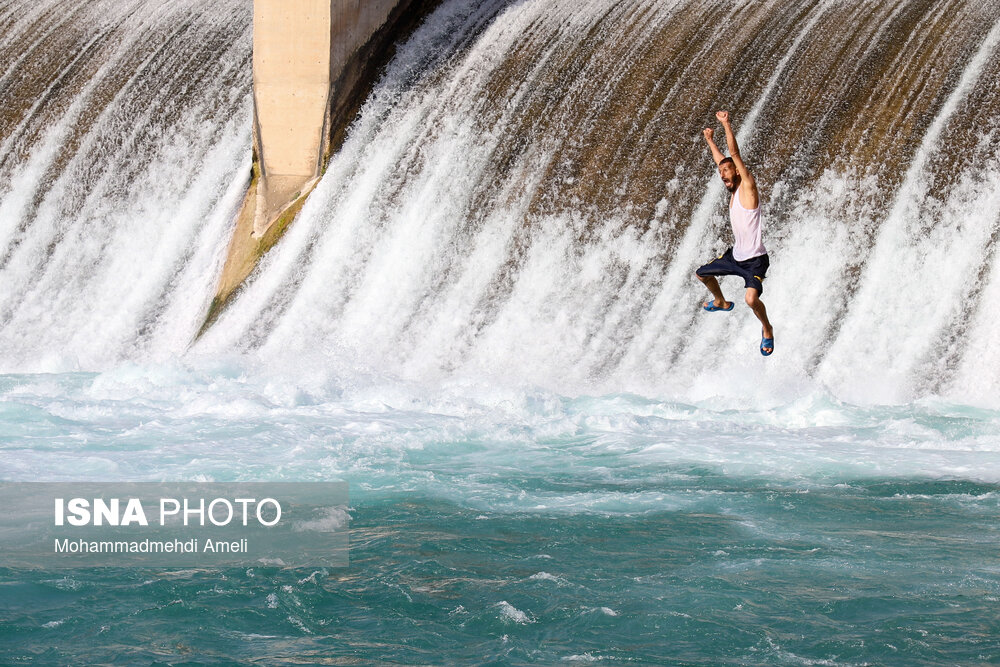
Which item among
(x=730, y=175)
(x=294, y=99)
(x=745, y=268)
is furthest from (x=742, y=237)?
(x=294, y=99)

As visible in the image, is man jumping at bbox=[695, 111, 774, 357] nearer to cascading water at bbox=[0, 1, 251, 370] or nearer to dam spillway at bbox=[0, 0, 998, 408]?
dam spillway at bbox=[0, 0, 998, 408]

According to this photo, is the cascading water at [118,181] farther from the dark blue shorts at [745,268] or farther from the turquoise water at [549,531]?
the dark blue shorts at [745,268]

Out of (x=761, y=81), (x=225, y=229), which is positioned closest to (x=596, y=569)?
(x=761, y=81)

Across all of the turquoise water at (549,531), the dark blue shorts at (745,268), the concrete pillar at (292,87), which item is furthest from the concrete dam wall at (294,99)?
the dark blue shorts at (745,268)

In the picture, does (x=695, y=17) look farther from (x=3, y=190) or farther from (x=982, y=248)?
(x=3, y=190)

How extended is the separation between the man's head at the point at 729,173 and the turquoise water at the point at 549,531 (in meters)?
1.65

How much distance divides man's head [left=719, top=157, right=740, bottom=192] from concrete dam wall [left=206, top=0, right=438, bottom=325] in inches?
243

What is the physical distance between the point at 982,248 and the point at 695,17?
412cm

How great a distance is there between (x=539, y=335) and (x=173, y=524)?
4884mm

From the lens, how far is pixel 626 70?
1204 cm

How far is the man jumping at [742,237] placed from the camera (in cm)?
691

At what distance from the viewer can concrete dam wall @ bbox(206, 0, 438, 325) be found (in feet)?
40.9

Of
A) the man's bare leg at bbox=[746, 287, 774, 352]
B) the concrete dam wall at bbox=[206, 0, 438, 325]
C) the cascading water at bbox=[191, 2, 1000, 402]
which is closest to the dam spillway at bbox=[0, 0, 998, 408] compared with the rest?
the cascading water at bbox=[191, 2, 1000, 402]

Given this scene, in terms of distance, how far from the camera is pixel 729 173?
6945mm
